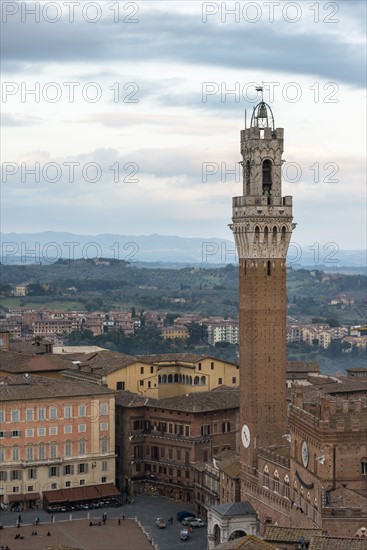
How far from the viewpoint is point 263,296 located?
211 feet

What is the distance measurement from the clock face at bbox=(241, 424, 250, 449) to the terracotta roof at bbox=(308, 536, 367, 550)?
70.0 ft

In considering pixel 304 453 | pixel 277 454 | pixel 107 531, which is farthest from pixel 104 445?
pixel 304 453

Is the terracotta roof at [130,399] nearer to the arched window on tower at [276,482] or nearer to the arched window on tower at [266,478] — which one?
the arched window on tower at [266,478]

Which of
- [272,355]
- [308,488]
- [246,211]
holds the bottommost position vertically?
[308,488]

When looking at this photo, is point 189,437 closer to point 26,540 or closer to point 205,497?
point 205,497

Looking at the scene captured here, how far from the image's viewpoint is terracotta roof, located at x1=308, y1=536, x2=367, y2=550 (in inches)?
1658

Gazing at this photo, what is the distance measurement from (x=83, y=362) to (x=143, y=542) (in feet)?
96.0

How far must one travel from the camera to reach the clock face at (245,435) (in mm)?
64500

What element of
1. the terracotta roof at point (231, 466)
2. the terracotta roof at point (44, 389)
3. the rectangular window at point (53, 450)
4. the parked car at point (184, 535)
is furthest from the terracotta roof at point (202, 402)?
the parked car at point (184, 535)

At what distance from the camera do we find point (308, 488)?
5512 cm

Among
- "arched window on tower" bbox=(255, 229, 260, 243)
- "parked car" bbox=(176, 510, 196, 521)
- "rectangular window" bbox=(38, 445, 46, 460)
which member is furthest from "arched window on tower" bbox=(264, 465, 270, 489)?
"rectangular window" bbox=(38, 445, 46, 460)

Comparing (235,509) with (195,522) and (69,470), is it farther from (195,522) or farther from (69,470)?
(69,470)

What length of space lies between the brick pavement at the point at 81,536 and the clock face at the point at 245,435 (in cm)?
756

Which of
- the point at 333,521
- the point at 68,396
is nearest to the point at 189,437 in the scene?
the point at 68,396
